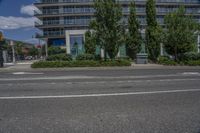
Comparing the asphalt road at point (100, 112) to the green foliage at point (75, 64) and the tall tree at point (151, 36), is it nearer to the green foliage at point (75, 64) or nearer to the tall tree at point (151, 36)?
the green foliage at point (75, 64)

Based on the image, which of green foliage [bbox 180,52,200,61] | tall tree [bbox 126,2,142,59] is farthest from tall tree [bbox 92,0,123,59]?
tall tree [bbox 126,2,142,59]

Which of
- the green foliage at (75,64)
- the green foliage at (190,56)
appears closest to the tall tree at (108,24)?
the green foliage at (75,64)

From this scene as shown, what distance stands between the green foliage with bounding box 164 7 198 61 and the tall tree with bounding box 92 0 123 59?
16.9 feet

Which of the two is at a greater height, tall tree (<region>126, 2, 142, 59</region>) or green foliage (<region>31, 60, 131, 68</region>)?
tall tree (<region>126, 2, 142, 59</region>)

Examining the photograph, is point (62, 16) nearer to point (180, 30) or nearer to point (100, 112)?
point (180, 30)

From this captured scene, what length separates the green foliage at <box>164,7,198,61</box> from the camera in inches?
968

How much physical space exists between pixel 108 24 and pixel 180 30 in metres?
7.30

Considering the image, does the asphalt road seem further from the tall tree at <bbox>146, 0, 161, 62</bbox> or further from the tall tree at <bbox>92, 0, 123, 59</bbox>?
the tall tree at <bbox>146, 0, 161, 62</bbox>

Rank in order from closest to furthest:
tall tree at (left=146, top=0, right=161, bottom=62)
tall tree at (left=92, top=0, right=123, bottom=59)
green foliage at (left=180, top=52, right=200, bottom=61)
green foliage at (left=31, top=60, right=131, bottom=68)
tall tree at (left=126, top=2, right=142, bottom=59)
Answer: green foliage at (left=31, top=60, right=131, bottom=68)
tall tree at (left=92, top=0, right=123, bottom=59)
green foliage at (left=180, top=52, right=200, bottom=61)
tall tree at (left=146, top=0, right=161, bottom=62)
tall tree at (left=126, top=2, right=142, bottom=59)

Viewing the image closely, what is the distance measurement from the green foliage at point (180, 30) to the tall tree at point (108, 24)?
514 centimetres

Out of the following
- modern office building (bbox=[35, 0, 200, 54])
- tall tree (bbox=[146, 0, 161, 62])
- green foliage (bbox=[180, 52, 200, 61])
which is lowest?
green foliage (bbox=[180, 52, 200, 61])

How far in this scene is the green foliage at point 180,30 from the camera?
2458 centimetres

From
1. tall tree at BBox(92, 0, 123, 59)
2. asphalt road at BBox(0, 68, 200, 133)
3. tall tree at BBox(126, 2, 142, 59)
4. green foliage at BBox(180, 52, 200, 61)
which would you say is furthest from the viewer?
tall tree at BBox(126, 2, 142, 59)

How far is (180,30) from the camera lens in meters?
24.5
